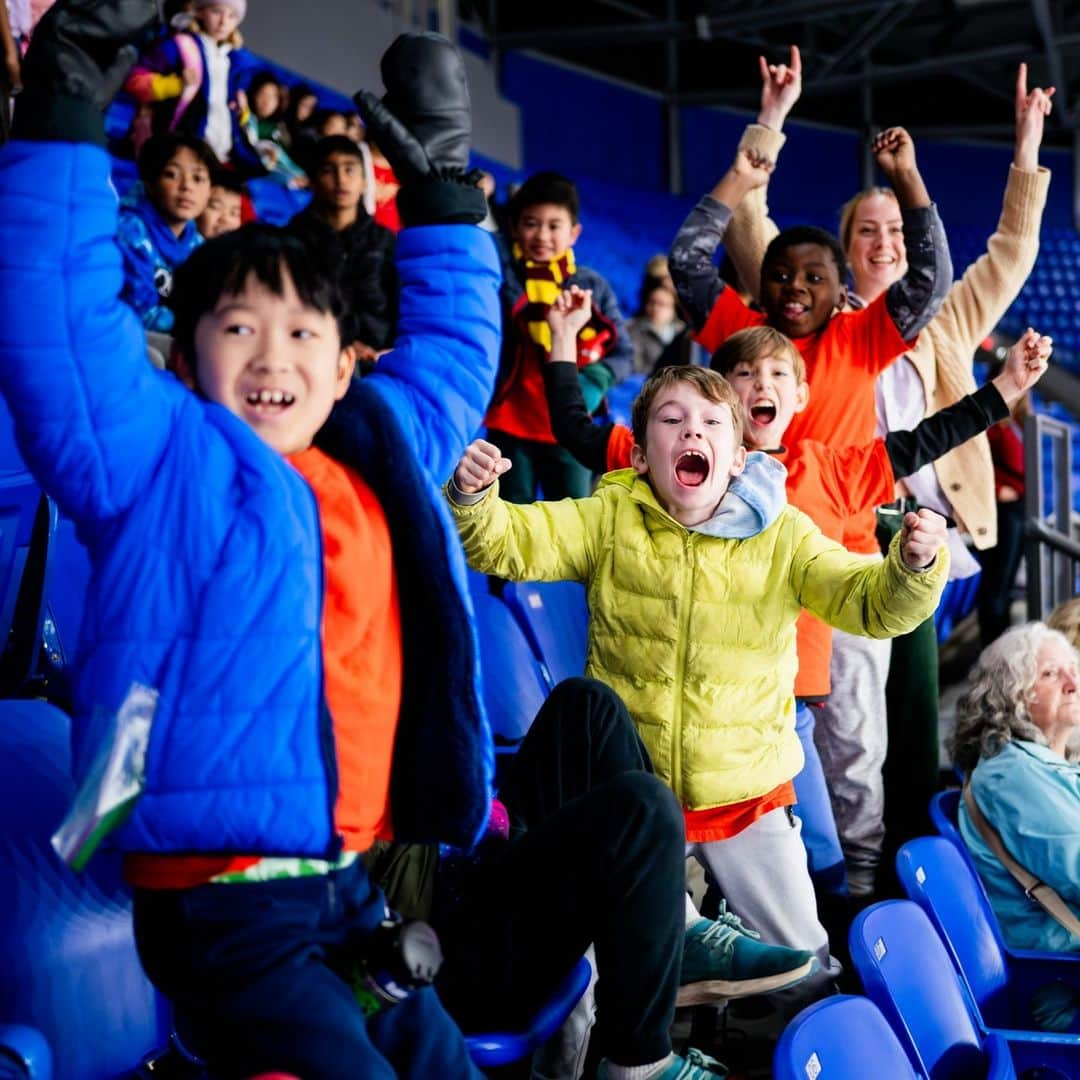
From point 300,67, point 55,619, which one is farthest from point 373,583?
point 300,67

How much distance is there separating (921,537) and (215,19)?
3997mm

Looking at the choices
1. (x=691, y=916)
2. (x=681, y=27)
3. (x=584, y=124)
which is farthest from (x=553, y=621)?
(x=584, y=124)

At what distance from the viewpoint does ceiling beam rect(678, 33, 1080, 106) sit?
1312cm

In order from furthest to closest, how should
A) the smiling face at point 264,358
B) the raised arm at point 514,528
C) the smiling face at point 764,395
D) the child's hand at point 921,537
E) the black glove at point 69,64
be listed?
the smiling face at point 764,395 < the raised arm at point 514,528 < the child's hand at point 921,537 < the smiling face at point 264,358 < the black glove at point 69,64

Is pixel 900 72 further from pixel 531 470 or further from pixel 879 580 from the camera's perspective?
pixel 879 580

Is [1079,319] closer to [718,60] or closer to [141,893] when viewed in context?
[718,60]

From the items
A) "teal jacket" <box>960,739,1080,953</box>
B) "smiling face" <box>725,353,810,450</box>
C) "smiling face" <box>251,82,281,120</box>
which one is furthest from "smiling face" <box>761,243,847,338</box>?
"smiling face" <box>251,82,281,120</box>

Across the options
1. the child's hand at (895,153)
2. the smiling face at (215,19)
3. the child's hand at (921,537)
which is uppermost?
the smiling face at (215,19)

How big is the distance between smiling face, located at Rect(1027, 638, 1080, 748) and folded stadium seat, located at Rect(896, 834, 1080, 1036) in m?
0.41

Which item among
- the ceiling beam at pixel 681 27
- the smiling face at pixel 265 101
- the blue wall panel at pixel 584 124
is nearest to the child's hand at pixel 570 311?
the smiling face at pixel 265 101

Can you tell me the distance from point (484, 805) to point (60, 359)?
0.60 metres

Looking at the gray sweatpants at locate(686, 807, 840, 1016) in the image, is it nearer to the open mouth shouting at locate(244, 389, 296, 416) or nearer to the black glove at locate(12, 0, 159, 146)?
the open mouth shouting at locate(244, 389, 296, 416)

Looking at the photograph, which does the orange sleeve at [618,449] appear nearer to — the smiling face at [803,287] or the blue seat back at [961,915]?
the smiling face at [803,287]

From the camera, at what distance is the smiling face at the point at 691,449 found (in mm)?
2096
